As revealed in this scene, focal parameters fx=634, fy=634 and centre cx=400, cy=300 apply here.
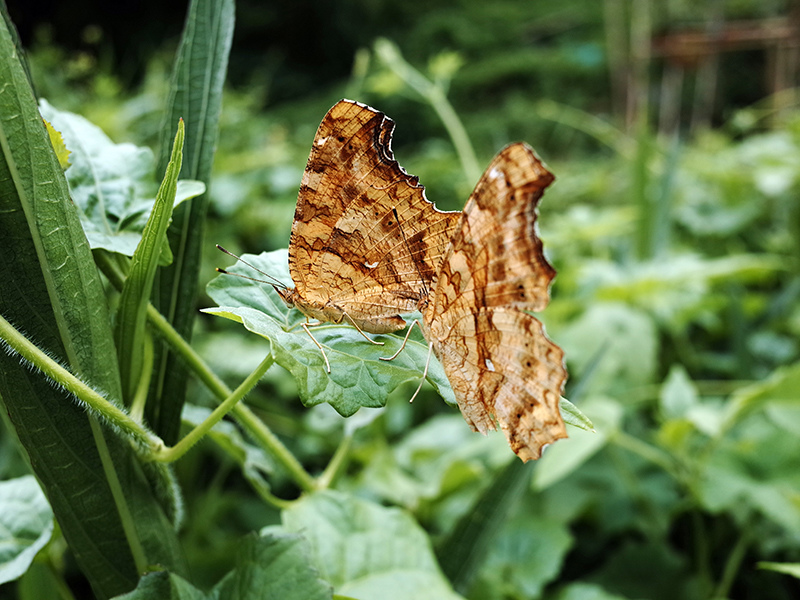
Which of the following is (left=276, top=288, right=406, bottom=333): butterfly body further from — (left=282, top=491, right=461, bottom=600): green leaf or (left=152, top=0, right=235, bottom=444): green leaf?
(left=282, top=491, right=461, bottom=600): green leaf

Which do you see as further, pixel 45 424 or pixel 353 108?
pixel 353 108

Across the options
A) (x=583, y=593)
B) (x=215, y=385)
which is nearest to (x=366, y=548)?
(x=215, y=385)

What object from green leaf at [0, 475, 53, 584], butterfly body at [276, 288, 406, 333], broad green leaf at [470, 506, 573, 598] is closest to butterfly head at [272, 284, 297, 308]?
butterfly body at [276, 288, 406, 333]

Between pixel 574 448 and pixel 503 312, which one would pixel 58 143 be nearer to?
pixel 503 312

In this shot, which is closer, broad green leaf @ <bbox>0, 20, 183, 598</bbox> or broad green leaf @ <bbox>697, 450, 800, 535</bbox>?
broad green leaf @ <bbox>0, 20, 183, 598</bbox>

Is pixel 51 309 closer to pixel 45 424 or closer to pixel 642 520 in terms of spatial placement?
pixel 45 424

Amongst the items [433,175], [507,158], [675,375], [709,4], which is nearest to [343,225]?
[507,158]

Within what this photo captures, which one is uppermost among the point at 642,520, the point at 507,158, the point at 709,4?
the point at 709,4

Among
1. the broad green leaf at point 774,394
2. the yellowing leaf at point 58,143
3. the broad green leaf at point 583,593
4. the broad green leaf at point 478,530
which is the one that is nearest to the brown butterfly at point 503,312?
the broad green leaf at point 478,530
